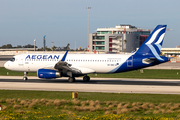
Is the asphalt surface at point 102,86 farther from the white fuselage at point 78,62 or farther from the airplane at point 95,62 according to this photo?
the white fuselage at point 78,62

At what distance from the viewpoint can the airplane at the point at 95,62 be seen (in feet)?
127

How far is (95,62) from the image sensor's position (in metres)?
40.3

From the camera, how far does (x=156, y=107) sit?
2091 centimetres

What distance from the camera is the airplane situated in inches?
1522

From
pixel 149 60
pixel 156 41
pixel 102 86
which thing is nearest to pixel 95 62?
pixel 102 86

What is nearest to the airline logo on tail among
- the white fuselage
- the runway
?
the white fuselage

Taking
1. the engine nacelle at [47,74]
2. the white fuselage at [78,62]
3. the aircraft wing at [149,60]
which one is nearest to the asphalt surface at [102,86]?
the engine nacelle at [47,74]

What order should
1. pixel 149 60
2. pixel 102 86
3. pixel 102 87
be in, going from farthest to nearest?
1. pixel 149 60
2. pixel 102 86
3. pixel 102 87

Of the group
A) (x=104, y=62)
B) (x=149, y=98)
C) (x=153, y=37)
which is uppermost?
(x=153, y=37)

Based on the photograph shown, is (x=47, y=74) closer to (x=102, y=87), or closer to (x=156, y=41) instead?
(x=102, y=87)

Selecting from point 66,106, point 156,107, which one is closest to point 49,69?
point 66,106

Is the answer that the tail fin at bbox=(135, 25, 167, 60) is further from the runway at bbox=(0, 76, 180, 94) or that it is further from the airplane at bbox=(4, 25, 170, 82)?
the runway at bbox=(0, 76, 180, 94)

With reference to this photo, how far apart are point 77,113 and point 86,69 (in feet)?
70.4

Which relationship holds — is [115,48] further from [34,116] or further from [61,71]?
[34,116]
